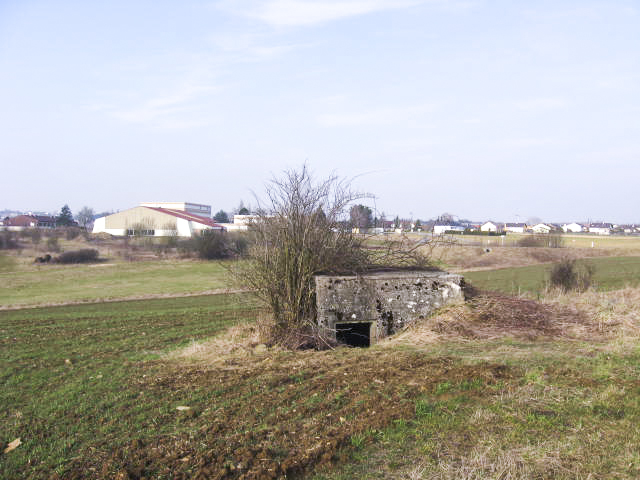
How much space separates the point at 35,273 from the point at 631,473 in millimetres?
50853

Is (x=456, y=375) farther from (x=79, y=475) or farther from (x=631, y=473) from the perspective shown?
(x=79, y=475)

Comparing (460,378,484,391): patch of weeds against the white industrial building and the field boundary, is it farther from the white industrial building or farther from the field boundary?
the white industrial building

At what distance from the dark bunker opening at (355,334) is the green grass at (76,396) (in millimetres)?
2162

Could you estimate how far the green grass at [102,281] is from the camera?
113 ft

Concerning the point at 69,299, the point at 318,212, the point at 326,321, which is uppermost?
the point at 318,212

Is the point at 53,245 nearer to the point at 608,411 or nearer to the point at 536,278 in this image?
the point at 536,278

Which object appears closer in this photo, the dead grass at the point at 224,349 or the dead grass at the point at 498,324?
the dead grass at the point at 224,349

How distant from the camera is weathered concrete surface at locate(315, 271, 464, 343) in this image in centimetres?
959

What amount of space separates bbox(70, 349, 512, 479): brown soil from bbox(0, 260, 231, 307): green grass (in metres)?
22.8

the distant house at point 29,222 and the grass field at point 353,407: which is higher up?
the distant house at point 29,222

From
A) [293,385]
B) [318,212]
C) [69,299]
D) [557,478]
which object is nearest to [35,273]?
[69,299]

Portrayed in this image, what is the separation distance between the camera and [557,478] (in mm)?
3545

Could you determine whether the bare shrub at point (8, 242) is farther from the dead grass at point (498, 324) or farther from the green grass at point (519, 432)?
the green grass at point (519, 432)

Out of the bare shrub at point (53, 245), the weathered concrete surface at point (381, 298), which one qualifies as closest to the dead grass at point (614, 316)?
the weathered concrete surface at point (381, 298)
